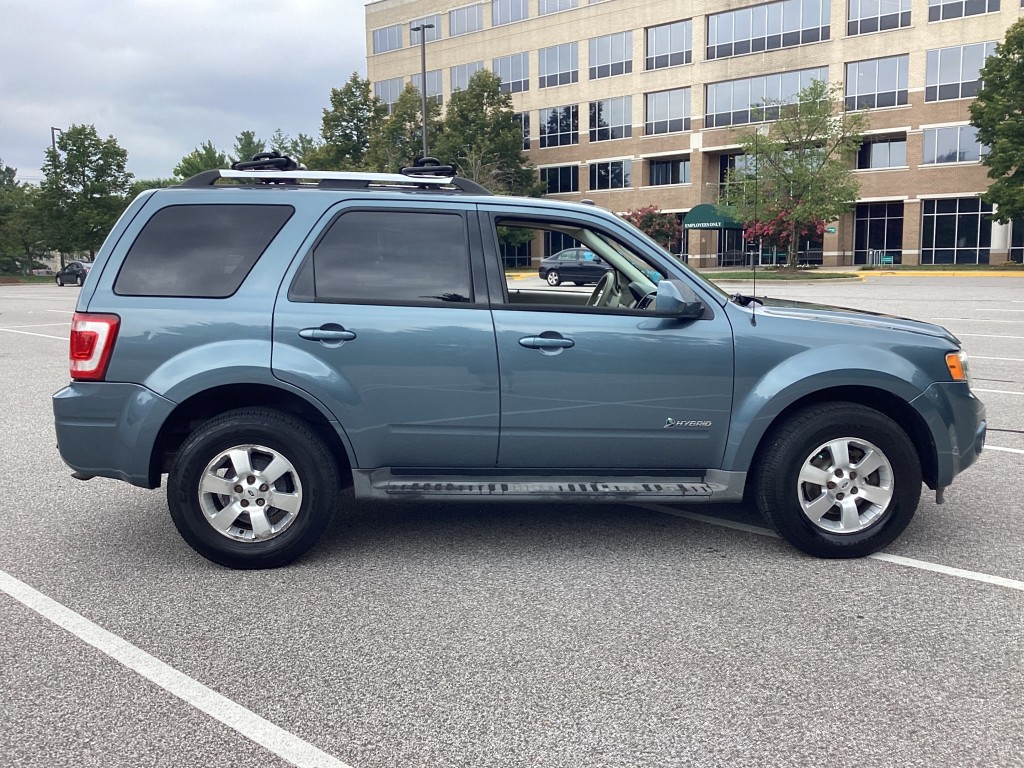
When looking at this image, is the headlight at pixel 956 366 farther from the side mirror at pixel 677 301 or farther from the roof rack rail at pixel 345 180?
the roof rack rail at pixel 345 180

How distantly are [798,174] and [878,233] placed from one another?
11.6 meters

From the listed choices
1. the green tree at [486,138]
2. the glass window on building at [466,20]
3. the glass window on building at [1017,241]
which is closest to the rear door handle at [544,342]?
the glass window on building at [1017,241]

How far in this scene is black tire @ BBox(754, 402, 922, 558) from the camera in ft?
15.4

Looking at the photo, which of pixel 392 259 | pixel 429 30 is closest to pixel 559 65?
pixel 429 30

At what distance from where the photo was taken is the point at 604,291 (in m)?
5.43

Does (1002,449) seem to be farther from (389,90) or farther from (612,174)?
(389,90)

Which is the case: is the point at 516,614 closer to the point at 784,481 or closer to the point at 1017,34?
the point at 784,481

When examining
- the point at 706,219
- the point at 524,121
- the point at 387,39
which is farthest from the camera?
the point at 387,39

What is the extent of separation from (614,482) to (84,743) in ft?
9.00

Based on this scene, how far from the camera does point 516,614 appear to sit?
410 centimetres

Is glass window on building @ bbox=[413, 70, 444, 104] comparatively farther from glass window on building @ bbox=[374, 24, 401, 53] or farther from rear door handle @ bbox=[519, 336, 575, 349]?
rear door handle @ bbox=[519, 336, 575, 349]

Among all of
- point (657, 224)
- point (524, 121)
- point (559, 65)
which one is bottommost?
point (657, 224)

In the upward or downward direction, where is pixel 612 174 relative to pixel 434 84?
downward

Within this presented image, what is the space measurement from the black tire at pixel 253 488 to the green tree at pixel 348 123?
196 ft
